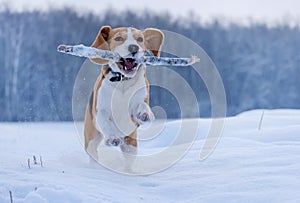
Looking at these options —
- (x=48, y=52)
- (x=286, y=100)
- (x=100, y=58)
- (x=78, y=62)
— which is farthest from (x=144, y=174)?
(x=286, y=100)

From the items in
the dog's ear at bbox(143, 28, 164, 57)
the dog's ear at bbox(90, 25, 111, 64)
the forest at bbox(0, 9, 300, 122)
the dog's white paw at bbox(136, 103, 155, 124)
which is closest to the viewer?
the dog's white paw at bbox(136, 103, 155, 124)

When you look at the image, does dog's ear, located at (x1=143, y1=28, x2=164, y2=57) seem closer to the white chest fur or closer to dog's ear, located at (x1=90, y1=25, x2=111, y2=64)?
dog's ear, located at (x1=90, y1=25, x2=111, y2=64)

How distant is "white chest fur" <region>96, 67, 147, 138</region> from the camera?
4.04m

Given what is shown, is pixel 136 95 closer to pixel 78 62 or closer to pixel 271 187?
pixel 271 187

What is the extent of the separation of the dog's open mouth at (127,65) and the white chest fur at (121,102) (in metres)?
0.11

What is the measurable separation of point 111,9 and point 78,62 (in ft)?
16.5

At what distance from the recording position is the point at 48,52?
2564 cm

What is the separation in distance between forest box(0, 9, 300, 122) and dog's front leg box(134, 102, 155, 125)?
1475cm

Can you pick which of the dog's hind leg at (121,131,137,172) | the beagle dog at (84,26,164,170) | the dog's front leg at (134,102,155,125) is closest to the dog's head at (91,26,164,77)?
the beagle dog at (84,26,164,170)

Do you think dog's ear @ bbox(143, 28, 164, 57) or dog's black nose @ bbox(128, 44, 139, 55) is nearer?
dog's black nose @ bbox(128, 44, 139, 55)

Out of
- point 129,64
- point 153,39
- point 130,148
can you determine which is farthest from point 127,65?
point 130,148

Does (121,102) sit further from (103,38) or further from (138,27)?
(138,27)

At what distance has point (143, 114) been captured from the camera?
3924mm

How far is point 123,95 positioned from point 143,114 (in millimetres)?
276
